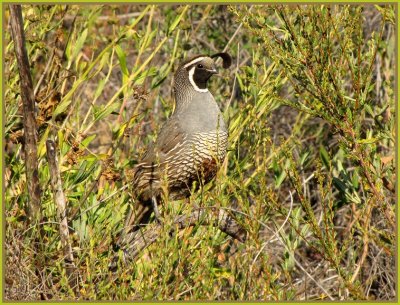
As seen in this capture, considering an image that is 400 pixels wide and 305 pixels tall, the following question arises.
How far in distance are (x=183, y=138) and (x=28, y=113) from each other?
3.09 ft

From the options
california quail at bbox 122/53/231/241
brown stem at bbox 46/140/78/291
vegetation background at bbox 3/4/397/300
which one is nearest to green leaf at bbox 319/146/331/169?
vegetation background at bbox 3/4/397/300

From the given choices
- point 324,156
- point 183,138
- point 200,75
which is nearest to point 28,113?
point 183,138

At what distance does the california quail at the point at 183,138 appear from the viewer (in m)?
3.92

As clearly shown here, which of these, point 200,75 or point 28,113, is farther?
point 200,75

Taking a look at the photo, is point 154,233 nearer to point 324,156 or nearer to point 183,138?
point 183,138

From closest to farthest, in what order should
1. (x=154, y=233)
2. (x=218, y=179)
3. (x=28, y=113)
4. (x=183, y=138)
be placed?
(x=218, y=179) < (x=28, y=113) < (x=154, y=233) < (x=183, y=138)

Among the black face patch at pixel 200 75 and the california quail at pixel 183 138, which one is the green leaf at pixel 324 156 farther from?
the black face patch at pixel 200 75

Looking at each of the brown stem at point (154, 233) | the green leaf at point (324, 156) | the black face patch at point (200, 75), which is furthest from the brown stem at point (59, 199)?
the green leaf at point (324, 156)

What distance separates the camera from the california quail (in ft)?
12.9

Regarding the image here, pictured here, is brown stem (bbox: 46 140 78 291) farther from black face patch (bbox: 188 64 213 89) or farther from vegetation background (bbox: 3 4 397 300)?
black face patch (bbox: 188 64 213 89)

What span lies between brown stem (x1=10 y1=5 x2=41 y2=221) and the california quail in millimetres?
704

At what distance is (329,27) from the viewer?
10.0ft

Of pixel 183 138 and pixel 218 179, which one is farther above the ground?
pixel 218 179

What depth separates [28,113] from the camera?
3.22 m
